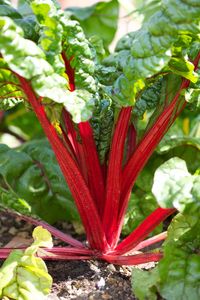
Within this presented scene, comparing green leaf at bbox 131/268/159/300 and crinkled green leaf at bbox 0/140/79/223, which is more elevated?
green leaf at bbox 131/268/159/300

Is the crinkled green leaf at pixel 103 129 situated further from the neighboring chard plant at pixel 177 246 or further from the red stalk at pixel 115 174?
the neighboring chard plant at pixel 177 246

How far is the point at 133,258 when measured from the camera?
1.48 metres

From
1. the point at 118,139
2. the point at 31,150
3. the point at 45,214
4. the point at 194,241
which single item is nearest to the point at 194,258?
the point at 194,241

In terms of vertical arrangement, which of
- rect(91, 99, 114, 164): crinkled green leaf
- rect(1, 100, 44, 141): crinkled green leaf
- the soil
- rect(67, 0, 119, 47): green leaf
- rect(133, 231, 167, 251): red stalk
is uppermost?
rect(91, 99, 114, 164): crinkled green leaf

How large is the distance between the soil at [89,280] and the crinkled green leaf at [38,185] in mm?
275

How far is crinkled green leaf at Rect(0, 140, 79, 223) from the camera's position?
1802 millimetres

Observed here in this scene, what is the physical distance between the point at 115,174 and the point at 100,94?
0.22 m

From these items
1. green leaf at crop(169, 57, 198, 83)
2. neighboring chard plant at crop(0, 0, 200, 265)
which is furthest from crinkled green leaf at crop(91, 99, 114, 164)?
green leaf at crop(169, 57, 198, 83)

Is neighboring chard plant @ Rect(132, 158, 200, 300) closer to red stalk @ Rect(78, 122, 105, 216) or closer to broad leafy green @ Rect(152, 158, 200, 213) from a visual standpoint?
broad leafy green @ Rect(152, 158, 200, 213)

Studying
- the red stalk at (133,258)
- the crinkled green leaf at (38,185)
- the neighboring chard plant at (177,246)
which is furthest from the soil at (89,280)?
the crinkled green leaf at (38,185)

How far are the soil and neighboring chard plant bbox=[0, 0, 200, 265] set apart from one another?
0.10 ft

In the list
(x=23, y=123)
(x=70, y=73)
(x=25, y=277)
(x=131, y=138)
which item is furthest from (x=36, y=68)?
(x=23, y=123)

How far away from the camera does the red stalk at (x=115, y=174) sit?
148cm

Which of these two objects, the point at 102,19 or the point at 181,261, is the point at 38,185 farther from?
the point at 102,19
